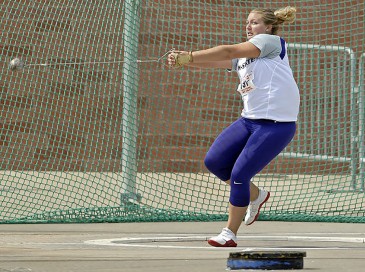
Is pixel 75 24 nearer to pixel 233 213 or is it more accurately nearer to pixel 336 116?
pixel 336 116

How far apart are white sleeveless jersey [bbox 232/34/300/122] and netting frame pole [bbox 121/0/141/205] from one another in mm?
3090

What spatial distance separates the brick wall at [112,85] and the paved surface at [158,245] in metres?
2.32

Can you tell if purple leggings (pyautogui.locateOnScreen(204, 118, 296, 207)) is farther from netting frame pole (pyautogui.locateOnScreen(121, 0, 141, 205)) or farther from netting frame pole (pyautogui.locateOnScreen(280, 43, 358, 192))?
netting frame pole (pyautogui.locateOnScreen(280, 43, 358, 192))

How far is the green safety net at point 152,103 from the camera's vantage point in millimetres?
10172

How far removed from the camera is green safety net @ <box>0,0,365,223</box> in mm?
10172

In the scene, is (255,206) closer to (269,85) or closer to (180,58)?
(269,85)

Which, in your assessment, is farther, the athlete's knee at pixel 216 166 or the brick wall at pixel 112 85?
the brick wall at pixel 112 85

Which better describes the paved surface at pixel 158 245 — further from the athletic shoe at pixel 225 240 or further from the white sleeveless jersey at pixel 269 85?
the white sleeveless jersey at pixel 269 85

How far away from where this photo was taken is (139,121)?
36.7 ft

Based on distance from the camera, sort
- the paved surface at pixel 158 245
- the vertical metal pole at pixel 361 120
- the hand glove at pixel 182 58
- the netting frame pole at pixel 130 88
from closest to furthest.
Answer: the paved surface at pixel 158 245
the hand glove at pixel 182 58
the netting frame pole at pixel 130 88
the vertical metal pole at pixel 361 120

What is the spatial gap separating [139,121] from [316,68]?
1.99 metres

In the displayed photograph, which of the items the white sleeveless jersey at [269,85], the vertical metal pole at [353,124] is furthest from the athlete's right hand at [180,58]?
the vertical metal pole at [353,124]

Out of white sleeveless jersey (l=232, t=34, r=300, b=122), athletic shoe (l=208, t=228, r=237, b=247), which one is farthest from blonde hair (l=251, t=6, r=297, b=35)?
athletic shoe (l=208, t=228, r=237, b=247)

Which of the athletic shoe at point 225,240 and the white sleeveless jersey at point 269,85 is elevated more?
the white sleeveless jersey at point 269,85
